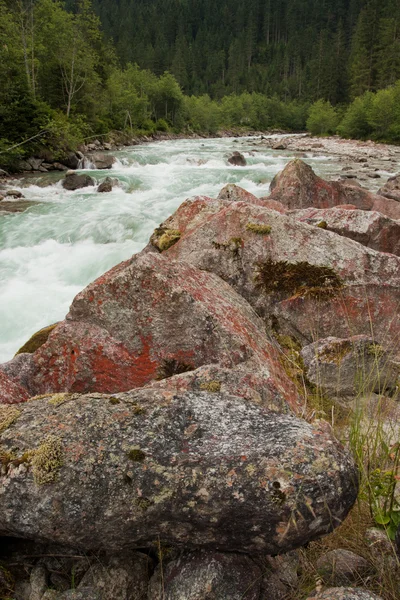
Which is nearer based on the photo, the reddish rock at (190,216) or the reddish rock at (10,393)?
the reddish rock at (10,393)

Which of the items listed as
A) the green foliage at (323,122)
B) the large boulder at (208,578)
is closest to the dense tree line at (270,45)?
the green foliage at (323,122)

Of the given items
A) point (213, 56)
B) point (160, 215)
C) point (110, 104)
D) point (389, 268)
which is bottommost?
point (160, 215)

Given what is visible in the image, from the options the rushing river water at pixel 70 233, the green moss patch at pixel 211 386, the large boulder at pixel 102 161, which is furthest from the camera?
the large boulder at pixel 102 161

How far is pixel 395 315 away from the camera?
586 centimetres

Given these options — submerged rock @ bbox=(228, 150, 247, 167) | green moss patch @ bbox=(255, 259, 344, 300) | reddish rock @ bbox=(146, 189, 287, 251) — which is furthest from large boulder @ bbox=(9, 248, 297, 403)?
submerged rock @ bbox=(228, 150, 247, 167)

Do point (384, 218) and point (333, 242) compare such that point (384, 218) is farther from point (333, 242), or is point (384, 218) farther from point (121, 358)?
point (121, 358)

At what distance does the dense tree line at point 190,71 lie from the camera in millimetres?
31859

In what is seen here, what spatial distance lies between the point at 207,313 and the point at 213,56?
173904 mm

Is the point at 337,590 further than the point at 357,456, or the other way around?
the point at 357,456

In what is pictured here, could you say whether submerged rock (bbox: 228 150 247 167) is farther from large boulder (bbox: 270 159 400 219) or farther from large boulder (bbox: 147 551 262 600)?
large boulder (bbox: 147 551 262 600)

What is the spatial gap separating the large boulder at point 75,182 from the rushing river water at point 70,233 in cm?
50

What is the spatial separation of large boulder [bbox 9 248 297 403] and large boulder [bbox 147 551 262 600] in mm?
1952

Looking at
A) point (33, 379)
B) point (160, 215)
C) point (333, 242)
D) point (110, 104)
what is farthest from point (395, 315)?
point (110, 104)

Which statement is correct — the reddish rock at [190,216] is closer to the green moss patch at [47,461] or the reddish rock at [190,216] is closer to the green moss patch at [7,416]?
the green moss patch at [7,416]
